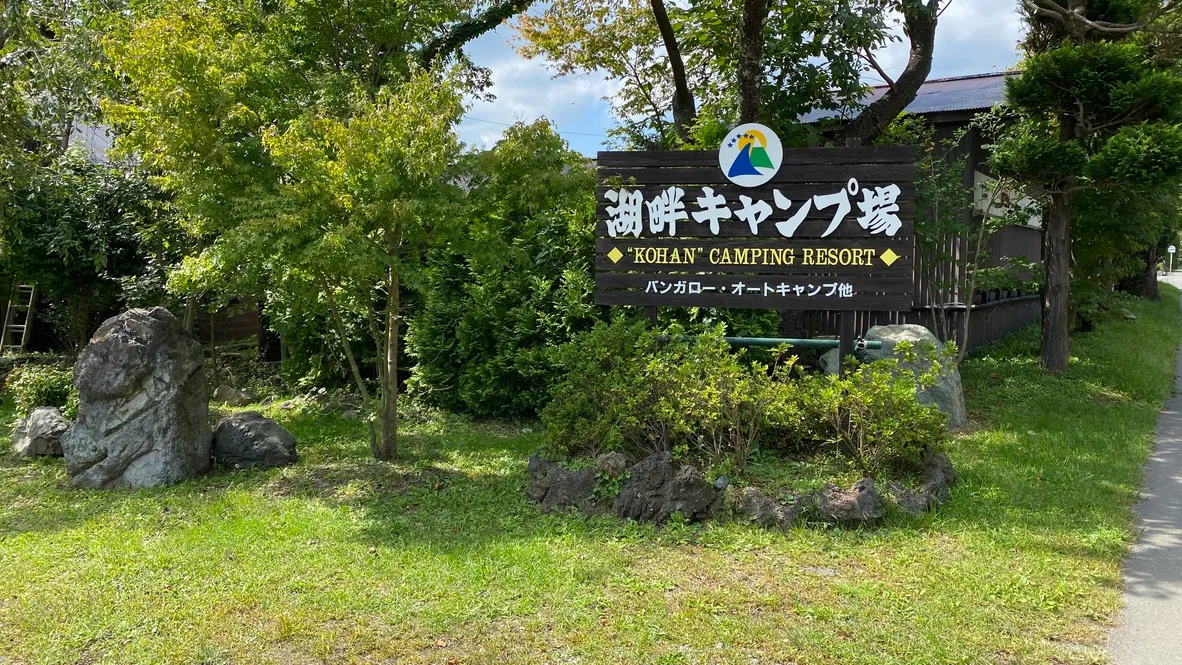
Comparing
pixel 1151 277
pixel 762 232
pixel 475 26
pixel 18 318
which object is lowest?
pixel 18 318

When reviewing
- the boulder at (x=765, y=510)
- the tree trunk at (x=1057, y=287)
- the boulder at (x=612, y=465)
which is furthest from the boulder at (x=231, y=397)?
the tree trunk at (x=1057, y=287)

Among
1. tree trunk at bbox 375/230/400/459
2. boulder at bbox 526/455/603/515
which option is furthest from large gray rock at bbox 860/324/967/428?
tree trunk at bbox 375/230/400/459

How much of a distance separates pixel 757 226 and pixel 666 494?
7.31ft

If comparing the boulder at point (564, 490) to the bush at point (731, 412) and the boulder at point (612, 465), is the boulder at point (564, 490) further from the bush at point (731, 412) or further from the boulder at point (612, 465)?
the bush at point (731, 412)

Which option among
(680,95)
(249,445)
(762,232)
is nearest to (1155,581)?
(762,232)

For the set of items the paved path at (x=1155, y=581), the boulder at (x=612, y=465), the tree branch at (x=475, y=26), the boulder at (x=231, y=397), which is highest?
the tree branch at (x=475, y=26)

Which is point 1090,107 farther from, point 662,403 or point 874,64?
point 662,403

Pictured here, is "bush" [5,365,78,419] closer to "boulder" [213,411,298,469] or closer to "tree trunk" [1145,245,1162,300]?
"boulder" [213,411,298,469]

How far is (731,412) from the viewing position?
5465mm

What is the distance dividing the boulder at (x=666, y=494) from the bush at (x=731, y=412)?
0.90 feet

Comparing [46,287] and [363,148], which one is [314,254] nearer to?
[363,148]

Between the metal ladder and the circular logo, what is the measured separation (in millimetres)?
10639

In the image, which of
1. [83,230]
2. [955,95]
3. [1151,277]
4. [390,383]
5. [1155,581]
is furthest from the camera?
[1151,277]

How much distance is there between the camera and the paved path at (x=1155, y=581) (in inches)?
136
